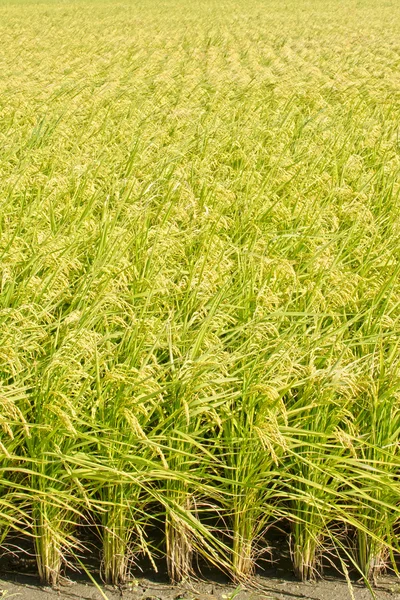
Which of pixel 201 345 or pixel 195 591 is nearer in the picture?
pixel 195 591

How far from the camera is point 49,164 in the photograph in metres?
4.29

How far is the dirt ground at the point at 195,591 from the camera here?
2053 millimetres

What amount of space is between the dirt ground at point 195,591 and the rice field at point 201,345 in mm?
43

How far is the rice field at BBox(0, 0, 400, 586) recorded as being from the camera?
2.10m

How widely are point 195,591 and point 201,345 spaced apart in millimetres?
701

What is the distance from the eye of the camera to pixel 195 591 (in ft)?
6.81

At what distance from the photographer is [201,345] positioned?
7.88 feet

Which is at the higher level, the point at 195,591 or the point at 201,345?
the point at 201,345

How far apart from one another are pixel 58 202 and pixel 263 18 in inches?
717

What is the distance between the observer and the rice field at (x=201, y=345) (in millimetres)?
2096

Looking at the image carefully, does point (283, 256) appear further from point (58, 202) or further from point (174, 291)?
point (58, 202)

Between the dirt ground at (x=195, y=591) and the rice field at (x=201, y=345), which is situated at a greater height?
the rice field at (x=201, y=345)

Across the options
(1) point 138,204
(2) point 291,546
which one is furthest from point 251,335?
(1) point 138,204

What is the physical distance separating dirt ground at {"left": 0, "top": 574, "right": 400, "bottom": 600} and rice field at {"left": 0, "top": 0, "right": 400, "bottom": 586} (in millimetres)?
43
